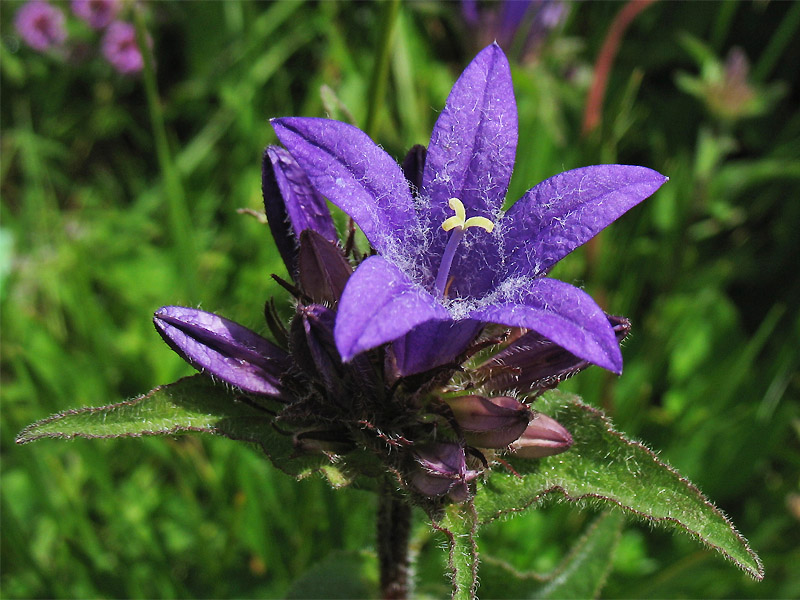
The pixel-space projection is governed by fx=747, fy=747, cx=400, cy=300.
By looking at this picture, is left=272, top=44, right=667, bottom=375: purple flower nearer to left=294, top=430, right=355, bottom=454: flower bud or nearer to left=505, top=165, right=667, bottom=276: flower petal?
left=505, top=165, right=667, bottom=276: flower petal

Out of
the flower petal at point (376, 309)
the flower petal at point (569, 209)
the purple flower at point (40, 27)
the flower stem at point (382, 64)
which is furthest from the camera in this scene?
the purple flower at point (40, 27)

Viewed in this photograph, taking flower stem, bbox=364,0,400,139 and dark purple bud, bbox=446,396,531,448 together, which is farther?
flower stem, bbox=364,0,400,139

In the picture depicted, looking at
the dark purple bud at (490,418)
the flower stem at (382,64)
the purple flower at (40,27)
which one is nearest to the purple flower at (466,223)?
the dark purple bud at (490,418)

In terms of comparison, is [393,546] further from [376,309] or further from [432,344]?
[376,309]

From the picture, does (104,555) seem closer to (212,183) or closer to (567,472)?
(567,472)

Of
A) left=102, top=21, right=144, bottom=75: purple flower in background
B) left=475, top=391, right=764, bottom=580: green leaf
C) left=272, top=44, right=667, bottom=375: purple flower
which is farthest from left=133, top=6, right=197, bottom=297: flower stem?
left=475, top=391, right=764, bottom=580: green leaf

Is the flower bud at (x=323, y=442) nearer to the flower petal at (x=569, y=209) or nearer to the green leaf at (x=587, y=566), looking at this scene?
the flower petal at (x=569, y=209)

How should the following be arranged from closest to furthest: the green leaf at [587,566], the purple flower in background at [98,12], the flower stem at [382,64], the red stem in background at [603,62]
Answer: the green leaf at [587,566]
the flower stem at [382,64]
the red stem in background at [603,62]
the purple flower in background at [98,12]
